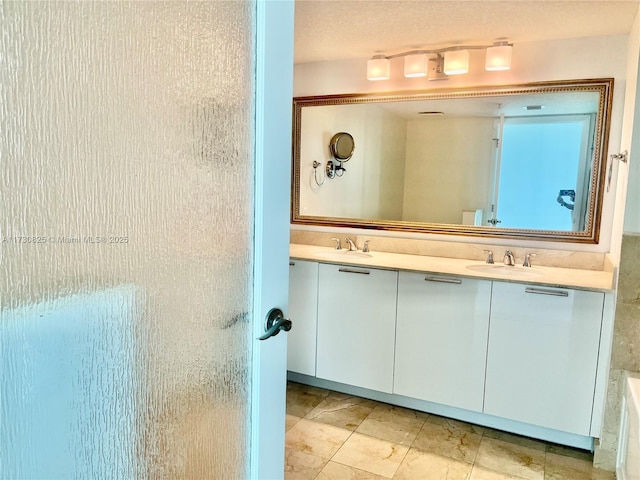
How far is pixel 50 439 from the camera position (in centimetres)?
66

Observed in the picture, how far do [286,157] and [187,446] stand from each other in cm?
66

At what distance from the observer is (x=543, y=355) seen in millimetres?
2195

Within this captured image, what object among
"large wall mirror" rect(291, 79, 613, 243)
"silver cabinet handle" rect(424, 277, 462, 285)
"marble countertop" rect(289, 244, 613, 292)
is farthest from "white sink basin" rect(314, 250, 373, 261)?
"silver cabinet handle" rect(424, 277, 462, 285)

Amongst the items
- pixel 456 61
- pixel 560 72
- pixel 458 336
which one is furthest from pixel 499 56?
pixel 458 336

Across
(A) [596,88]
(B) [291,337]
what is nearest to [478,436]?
(B) [291,337]

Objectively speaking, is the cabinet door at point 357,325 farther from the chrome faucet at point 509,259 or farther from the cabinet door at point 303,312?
the chrome faucet at point 509,259

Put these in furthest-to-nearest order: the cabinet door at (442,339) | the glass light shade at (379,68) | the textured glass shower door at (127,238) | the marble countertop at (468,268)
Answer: the glass light shade at (379,68) → the cabinet door at (442,339) → the marble countertop at (468,268) → the textured glass shower door at (127,238)

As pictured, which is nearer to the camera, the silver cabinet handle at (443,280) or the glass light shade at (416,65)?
the silver cabinet handle at (443,280)

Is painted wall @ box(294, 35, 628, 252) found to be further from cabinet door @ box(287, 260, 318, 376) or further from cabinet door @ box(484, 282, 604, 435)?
cabinet door @ box(287, 260, 318, 376)

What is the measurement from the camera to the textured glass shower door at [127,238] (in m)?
0.60

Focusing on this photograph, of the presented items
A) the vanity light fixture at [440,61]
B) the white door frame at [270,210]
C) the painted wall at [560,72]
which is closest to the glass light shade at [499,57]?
the vanity light fixture at [440,61]

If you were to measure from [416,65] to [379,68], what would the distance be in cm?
24

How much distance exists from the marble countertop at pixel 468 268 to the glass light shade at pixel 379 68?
3.73 ft

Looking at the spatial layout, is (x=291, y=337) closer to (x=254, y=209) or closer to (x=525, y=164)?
(x=525, y=164)
